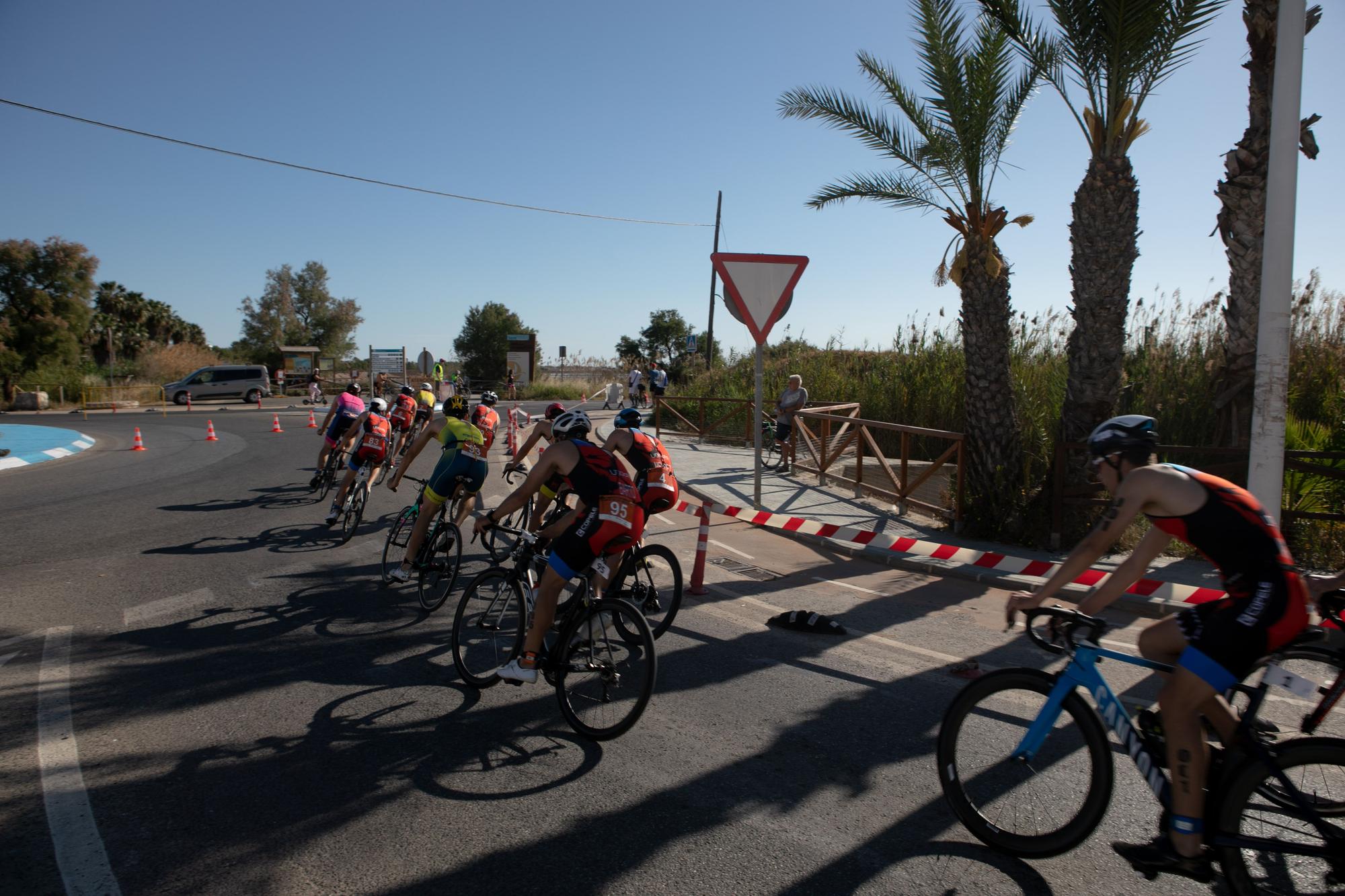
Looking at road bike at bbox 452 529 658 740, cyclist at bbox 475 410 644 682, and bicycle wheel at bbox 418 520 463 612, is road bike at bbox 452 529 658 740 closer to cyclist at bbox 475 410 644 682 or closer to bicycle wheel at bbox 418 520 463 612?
cyclist at bbox 475 410 644 682

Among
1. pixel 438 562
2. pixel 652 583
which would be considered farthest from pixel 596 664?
pixel 438 562

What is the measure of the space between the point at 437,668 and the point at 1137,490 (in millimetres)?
4283

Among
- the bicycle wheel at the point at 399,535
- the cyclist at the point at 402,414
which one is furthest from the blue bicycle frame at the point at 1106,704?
the cyclist at the point at 402,414

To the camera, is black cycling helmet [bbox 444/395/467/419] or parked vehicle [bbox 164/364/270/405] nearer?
black cycling helmet [bbox 444/395/467/419]

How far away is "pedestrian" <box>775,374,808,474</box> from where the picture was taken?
1562 cm

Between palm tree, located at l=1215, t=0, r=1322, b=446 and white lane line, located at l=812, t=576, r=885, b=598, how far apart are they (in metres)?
5.14

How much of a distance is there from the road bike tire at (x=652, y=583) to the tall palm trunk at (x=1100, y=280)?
5.74 m

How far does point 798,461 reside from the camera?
16.3m

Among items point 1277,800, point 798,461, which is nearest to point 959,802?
point 1277,800

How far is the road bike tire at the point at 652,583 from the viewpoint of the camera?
6.22m

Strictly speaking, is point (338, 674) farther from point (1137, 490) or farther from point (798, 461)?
point (798, 461)

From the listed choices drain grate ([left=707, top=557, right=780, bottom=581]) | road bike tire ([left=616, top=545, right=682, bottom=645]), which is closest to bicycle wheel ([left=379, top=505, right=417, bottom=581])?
road bike tire ([left=616, top=545, right=682, bottom=645])

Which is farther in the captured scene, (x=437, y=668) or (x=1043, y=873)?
(x=437, y=668)

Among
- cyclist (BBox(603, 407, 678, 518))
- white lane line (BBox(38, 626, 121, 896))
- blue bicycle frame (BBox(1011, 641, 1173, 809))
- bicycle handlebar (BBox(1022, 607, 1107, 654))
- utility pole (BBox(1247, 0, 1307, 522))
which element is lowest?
white lane line (BBox(38, 626, 121, 896))
